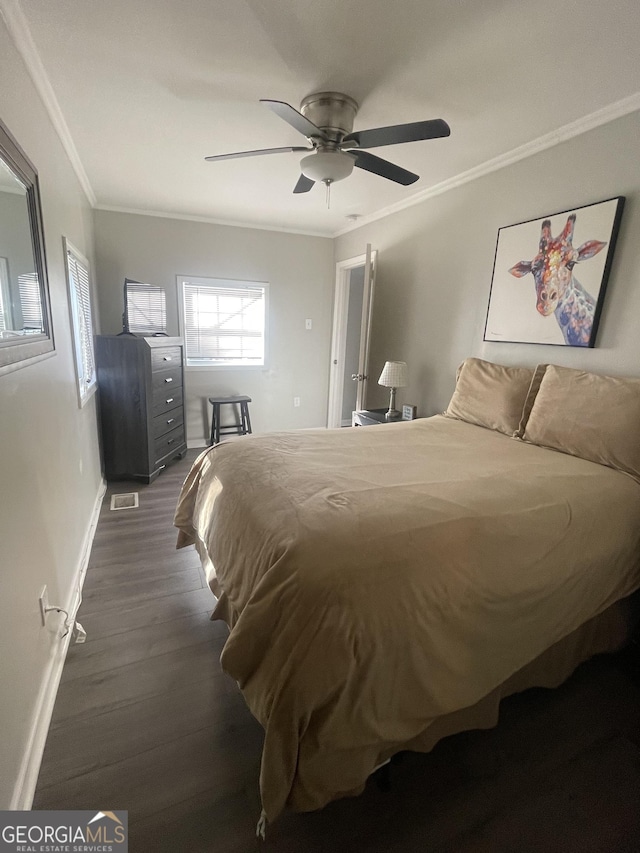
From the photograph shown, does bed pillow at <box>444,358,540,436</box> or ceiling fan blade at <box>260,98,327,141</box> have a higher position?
ceiling fan blade at <box>260,98,327,141</box>

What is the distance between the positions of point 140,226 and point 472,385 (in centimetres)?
361

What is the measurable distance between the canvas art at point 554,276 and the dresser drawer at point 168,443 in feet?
9.56

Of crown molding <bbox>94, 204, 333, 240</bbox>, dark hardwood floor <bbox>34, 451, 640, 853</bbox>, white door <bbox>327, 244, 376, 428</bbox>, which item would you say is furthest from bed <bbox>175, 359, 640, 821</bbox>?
crown molding <bbox>94, 204, 333, 240</bbox>

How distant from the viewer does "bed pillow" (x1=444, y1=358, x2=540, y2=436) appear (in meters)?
2.29

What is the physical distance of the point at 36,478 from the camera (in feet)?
4.90

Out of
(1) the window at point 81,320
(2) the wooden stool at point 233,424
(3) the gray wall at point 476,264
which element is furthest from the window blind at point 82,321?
(3) the gray wall at point 476,264

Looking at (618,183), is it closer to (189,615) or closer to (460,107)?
(460,107)

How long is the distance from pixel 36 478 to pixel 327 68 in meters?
2.10

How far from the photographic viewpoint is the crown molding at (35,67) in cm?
143

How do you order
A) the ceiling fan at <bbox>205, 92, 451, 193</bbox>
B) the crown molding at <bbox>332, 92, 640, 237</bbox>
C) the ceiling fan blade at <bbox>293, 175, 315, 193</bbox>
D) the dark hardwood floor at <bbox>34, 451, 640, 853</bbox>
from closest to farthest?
the dark hardwood floor at <bbox>34, 451, 640, 853</bbox> → the ceiling fan at <bbox>205, 92, 451, 193</bbox> → the crown molding at <bbox>332, 92, 640, 237</bbox> → the ceiling fan blade at <bbox>293, 175, 315, 193</bbox>

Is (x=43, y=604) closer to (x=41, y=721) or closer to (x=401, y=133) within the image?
(x=41, y=721)

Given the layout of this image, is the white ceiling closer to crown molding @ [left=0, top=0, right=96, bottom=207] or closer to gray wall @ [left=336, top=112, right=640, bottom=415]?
crown molding @ [left=0, top=0, right=96, bottom=207]

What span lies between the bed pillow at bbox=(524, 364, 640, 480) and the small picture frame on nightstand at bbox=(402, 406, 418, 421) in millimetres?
1192

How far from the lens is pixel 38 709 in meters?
1.34
